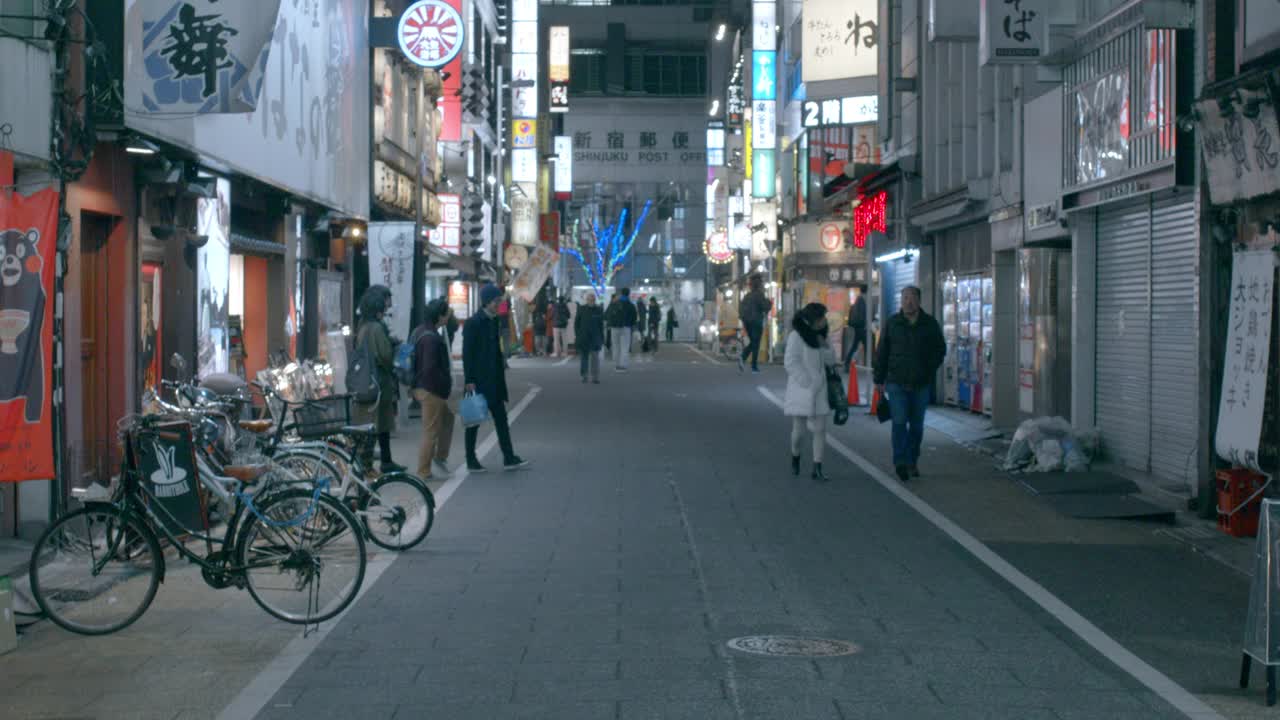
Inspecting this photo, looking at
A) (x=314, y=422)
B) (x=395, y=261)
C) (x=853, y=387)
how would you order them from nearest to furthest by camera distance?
(x=314, y=422) < (x=395, y=261) < (x=853, y=387)

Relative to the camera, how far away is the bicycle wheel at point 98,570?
27.3ft

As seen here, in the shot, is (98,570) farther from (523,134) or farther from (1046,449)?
(523,134)

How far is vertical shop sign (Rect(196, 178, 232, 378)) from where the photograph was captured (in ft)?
54.8

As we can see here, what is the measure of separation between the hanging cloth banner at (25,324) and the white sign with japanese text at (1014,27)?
1083cm

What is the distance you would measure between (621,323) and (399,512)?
26.7 m

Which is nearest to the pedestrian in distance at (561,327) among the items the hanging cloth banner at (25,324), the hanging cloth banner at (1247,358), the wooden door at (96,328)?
the wooden door at (96,328)

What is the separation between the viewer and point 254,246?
20.5 meters

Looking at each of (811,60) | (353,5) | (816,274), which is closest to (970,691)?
(353,5)

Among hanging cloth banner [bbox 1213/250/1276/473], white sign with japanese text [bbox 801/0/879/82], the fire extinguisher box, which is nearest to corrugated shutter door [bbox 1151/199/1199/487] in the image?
hanging cloth banner [bbox 1213/250/1276/473]

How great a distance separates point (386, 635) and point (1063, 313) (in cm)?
1305

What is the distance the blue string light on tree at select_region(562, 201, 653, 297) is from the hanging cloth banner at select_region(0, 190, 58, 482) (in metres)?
77.6

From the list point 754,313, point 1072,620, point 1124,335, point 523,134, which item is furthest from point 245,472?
point 523,134

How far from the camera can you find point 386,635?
8.16 m

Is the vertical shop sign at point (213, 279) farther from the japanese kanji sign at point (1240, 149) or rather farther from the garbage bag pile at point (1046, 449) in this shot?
the japanese kanji sign at point (1240, 149)
